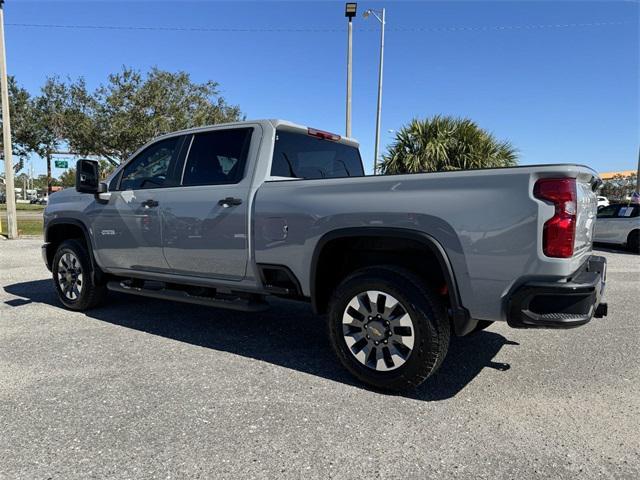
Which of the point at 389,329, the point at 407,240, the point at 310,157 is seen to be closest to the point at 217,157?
the point at 310,157

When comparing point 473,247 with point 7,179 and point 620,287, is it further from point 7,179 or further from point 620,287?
point 7,179

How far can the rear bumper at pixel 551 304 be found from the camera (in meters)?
2.72

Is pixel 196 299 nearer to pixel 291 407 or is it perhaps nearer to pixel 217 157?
pixel 217 157

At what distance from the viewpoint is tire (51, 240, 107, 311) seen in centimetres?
534

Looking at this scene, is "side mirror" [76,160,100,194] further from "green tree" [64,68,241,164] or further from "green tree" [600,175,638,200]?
"green tree" [600,175,638,200]

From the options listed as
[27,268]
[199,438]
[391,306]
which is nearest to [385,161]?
[27,268]

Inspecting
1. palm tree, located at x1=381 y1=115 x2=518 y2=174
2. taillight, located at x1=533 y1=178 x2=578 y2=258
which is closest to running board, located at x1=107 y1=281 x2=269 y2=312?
taillight, located at x1=533 y1=178 x2=578 y2=258

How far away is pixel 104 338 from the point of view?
4.51 meters

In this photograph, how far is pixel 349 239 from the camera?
349cm

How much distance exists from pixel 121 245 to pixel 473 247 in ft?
11.7

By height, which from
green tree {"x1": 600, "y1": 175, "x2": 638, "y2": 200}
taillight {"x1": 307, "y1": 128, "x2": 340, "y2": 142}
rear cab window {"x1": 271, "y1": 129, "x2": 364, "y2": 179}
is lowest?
rear cab window {"x1": 271, "y1": 129, "x2": 364, "y2": 179}

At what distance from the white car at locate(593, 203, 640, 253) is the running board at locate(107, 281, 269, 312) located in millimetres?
11034

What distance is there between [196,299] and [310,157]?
168 cm

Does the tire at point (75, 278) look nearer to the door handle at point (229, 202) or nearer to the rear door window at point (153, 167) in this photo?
the rear door window at point (153, 167)
